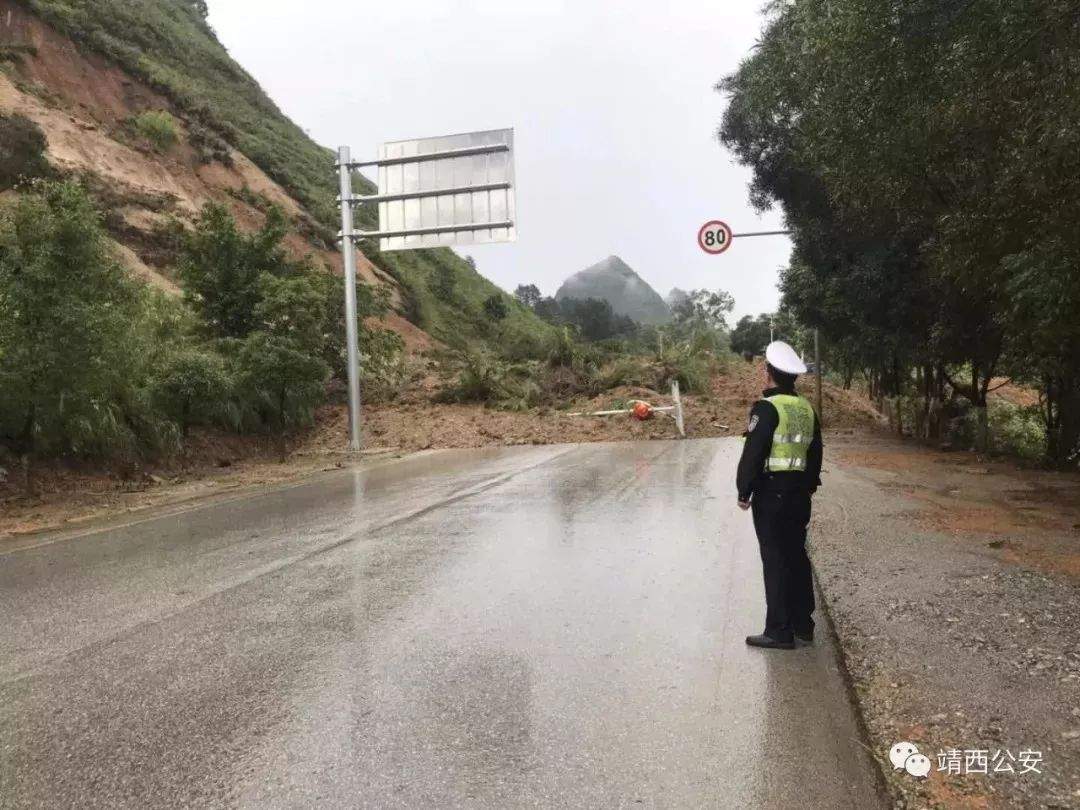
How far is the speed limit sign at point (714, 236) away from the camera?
17078 mm

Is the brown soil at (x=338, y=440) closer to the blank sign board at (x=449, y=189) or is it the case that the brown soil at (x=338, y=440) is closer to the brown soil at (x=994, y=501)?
the blank sign board at (x=449, y=189)

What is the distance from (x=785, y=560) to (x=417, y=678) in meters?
2.21

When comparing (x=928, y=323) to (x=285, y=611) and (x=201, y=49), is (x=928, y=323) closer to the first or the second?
(x=285, y=611)

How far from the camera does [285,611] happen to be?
5.85 meters

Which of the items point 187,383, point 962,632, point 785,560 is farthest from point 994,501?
point 187,383

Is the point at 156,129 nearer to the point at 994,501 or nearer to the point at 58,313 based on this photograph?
the point at 58,313

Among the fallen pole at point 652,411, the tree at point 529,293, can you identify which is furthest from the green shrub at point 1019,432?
the tree at point 529,293

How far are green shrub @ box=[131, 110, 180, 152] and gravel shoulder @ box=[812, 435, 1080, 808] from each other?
132 feet

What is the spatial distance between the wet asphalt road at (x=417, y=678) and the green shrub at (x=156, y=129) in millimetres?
37493

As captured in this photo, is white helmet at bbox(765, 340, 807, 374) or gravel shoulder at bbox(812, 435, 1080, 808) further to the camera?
white helmet at bbox(765, 340, 807, 374)

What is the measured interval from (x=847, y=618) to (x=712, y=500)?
5.42 meters

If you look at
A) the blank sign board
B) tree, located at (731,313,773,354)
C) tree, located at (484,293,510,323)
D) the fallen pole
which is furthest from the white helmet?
tree, located at (731,313,773,354)

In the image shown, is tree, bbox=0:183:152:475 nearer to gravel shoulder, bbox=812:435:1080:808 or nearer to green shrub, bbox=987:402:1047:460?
gravel shoulder, bbox=812:435:1080:808

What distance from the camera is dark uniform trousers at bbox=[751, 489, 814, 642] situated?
16.1 ft
